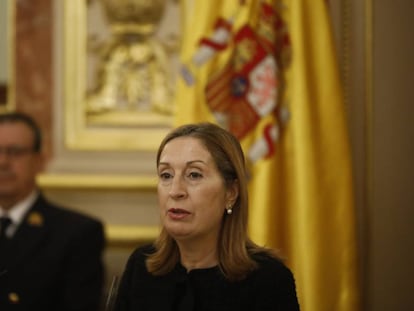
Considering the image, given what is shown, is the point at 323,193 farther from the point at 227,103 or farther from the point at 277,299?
the point at 277,299

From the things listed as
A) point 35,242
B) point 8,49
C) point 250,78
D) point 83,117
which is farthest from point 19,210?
point 250,78

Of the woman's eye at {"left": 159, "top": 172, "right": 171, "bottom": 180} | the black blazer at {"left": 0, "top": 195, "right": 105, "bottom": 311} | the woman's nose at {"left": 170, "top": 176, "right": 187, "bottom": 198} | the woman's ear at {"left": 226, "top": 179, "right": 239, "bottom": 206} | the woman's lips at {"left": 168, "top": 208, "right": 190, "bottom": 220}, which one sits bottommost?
the black blazer at {"left": 0, "top": 195, "right": 105, "bottom": 311}

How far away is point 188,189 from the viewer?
1.91 m

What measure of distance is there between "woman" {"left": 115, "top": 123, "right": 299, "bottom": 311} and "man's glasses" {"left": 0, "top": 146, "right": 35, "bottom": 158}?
4.34ft

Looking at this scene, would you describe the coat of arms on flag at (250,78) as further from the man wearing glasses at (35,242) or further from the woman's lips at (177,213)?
the woman's lips at (177,213)

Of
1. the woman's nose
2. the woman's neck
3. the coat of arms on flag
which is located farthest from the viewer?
the coat of arms on flag

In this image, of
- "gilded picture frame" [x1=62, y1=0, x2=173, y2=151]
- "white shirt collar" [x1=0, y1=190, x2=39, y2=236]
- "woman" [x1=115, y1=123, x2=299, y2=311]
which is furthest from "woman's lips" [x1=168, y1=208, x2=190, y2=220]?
"gilded picture frame" [x1=62, y1=0, x2=173, y2=151]

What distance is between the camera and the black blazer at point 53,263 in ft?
9.54

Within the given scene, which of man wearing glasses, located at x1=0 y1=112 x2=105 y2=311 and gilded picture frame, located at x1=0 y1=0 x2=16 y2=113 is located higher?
gilded picture frame, located at x1=0 y1=0 x2=16 y2=113

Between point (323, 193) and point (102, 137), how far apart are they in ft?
4.21

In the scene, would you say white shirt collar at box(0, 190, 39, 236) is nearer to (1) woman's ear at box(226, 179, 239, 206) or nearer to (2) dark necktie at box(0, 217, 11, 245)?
(2) dark necktie at box(0, 217, 11, 245)

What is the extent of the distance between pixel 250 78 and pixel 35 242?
3.93ft

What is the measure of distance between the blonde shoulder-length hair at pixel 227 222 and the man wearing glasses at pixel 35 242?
37.7 inches

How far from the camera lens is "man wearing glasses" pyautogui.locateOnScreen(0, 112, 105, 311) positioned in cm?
292
